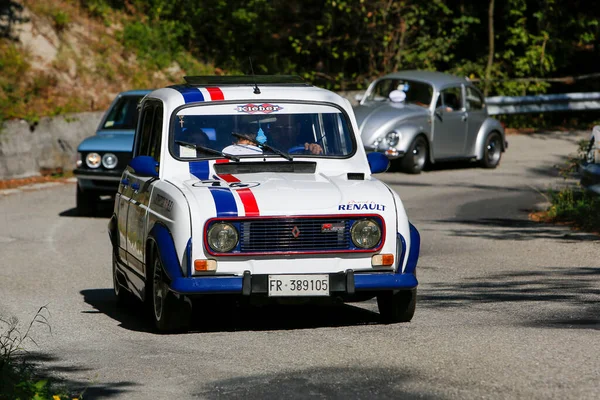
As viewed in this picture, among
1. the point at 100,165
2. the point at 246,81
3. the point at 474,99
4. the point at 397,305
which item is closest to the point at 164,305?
the point at 397,305

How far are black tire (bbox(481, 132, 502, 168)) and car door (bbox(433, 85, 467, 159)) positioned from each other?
0.54 metres

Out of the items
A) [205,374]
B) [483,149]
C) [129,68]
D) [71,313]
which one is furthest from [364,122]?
[205,374]

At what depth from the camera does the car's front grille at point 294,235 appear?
811 cm

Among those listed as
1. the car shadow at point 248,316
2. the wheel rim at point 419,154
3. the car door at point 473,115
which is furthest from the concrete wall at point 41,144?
the car shadow at point 248,316

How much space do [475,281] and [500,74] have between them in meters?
20.4

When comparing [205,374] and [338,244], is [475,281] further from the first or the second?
[205,374]

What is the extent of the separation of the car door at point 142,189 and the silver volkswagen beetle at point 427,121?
36.6ft

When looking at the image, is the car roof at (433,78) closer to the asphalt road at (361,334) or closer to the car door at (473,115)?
the car door at (473,115)

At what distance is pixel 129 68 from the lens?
91.0ft

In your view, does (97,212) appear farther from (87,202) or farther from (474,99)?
(474,99)

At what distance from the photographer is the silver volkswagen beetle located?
2139 centimetres

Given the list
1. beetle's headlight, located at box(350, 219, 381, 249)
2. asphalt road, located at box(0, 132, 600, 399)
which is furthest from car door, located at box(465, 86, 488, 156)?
beetle's headlight, located at box(350, 219, 381, 249)

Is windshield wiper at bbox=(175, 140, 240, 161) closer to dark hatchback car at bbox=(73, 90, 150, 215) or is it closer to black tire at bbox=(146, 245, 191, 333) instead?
black tire at bbox=(146, 245, 191, 333)

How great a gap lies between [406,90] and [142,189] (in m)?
13.8
